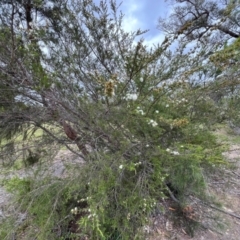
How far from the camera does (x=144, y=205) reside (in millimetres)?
1591

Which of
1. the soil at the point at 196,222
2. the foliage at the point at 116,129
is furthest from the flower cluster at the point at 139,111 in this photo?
the soil at the point at 196,222

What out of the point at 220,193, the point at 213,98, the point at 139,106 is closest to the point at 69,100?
the point at 139,106

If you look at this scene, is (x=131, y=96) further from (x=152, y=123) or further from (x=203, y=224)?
(x=203, y=224)

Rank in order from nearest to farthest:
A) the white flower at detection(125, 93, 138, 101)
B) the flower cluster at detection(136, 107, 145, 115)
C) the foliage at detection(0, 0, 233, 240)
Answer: the foliage at detection(0, 0, 233, 240), the flower cluster at detection(136, 107, 145, 115), the white flower at detection(125, 93, 138, 101)

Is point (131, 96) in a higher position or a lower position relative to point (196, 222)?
higher

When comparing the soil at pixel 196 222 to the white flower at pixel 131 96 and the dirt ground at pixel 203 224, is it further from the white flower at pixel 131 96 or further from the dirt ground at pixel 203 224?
the white flower at pixel 131 96

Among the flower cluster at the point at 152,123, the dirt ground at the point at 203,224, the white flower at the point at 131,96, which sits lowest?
the dirt ground at the point at 203,224

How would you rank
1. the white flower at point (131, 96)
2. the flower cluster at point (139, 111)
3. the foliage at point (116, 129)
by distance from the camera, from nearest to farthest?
1. the foliage at point (116, 129)
2. the flower cluster at point (139, 111)
3. the white flower at point (131, 96)

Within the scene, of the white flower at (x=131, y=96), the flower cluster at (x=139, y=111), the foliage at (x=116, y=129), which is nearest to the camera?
the foliage at (x=116, y=129)

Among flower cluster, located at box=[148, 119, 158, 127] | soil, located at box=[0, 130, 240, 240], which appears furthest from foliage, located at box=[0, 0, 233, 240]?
soil, located at box=[0, 130, 240, 240]

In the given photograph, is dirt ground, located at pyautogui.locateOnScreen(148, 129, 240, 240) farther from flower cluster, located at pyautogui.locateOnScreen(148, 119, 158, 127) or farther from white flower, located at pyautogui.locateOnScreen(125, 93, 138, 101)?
white flower, located at pyautogui.locateOnScreen(125, 93, 138, 101)

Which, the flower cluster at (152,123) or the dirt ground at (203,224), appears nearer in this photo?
the flower cluster at (152,123)

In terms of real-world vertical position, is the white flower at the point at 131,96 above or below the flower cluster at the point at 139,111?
above

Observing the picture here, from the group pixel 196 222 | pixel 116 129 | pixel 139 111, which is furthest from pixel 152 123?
pixel 196 222
